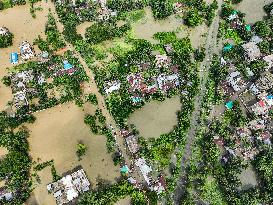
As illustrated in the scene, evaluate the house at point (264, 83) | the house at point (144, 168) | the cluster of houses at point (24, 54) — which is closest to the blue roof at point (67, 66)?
the cluster of houses at point (24, 54)

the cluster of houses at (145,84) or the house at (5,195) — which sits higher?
the cluster of houses at (145,84)

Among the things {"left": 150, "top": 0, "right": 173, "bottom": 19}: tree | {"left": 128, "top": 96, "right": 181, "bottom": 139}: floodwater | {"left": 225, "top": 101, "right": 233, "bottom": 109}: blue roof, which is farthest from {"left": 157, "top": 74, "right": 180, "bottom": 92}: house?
{"left": 150, "top": 0, "right": 173, "bottom": 19}: tree

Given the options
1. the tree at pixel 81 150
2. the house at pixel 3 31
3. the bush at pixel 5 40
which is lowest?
the tree at pixel 81 150

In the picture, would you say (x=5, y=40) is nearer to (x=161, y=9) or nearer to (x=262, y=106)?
(x=161, y=9)

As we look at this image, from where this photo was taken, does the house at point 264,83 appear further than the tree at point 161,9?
No

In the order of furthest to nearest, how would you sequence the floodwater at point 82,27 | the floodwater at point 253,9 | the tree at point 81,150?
the floodwater at point 253,9, the floodwater at point 82,27, the tree at point 81,150

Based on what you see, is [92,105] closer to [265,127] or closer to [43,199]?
[43,199]

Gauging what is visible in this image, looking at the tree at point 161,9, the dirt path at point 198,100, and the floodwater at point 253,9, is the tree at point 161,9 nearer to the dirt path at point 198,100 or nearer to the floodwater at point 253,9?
the dirt path at point 198,100

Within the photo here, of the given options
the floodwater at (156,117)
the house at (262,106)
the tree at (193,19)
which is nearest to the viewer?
the floodwater at (156,117)
